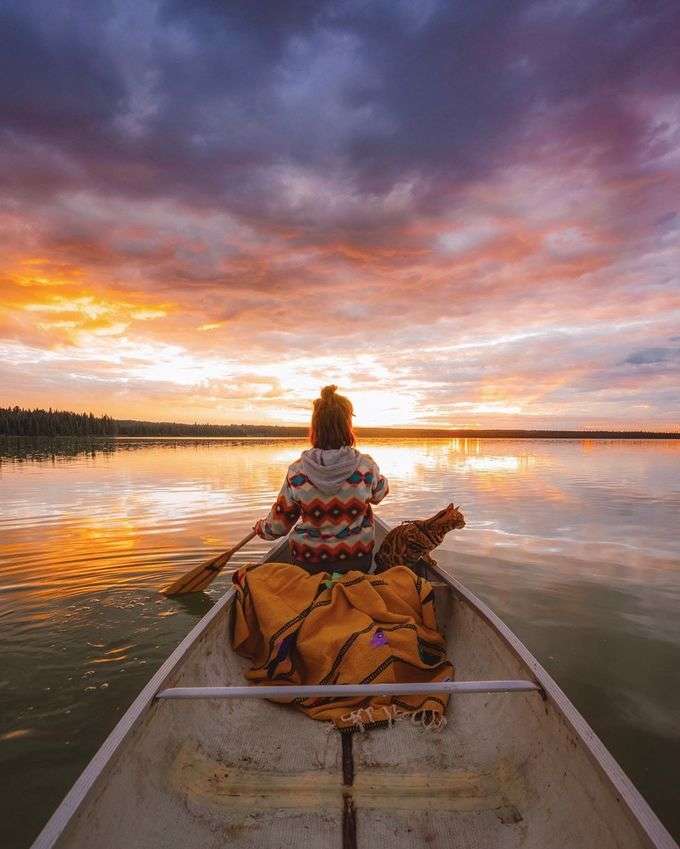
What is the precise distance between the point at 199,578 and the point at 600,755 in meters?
5.76

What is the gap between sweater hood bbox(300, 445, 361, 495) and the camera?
4578 millimetres

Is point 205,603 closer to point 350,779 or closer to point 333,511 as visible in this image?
point 333,511

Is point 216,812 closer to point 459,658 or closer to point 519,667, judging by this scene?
point 519,667

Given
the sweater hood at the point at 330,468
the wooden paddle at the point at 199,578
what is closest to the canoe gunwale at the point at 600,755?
the sweater hood at the point at 330,468

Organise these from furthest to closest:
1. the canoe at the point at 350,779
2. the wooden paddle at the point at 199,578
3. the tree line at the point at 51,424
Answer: the tree line at the point at 51,424 < the wooden paddle at the point at 199,578 < the canoe at the point at 350,779

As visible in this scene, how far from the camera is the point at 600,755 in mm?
2211

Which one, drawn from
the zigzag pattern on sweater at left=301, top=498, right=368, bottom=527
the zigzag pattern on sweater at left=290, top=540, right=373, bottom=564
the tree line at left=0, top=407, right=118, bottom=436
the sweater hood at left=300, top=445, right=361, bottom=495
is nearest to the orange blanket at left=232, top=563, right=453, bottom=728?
the zigzag pattern on sweater at left=290, top=540, right=373, bottom=564

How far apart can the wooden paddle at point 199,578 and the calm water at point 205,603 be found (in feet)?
0.70

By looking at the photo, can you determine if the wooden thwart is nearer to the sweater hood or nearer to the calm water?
the calm water

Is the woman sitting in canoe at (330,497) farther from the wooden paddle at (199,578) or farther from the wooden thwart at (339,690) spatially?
the wooden paddle at (199,578)

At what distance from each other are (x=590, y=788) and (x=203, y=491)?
17004mm

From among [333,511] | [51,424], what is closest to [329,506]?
[333,511]

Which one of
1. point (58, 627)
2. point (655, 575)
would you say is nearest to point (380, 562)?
point (58, 627)

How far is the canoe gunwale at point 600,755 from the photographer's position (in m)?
1.80
